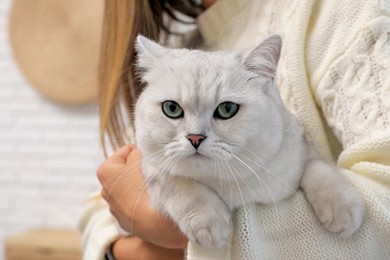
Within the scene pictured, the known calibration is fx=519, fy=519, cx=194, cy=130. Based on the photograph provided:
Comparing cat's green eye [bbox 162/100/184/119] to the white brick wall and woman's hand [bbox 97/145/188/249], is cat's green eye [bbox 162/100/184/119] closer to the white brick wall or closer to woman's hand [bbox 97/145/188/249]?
woman's hand [bbox 97/145/188/249]

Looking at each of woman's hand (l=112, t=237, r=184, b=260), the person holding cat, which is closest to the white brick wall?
the person holding cat

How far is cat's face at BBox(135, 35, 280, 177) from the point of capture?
73 centimetres

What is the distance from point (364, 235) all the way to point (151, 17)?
771mm

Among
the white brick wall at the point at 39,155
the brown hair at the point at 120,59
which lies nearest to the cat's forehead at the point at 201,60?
the brown hair at the point at 120,59

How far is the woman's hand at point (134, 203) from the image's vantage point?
0.84 m

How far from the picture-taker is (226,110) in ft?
2.48

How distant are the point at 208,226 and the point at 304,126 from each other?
1.10 feet

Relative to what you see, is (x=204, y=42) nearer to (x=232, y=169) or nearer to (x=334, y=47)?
(x=334, y=47)

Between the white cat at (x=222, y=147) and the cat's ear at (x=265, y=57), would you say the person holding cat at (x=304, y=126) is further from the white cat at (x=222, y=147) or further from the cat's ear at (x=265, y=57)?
the cat's ear at (x=265, y=57)

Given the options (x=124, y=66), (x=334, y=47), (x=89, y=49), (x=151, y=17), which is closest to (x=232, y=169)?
(x=334, y=47)

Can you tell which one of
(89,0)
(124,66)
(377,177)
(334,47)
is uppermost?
(334,47)

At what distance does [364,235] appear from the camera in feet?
2.53

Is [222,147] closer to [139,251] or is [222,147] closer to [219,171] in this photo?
[219,171]

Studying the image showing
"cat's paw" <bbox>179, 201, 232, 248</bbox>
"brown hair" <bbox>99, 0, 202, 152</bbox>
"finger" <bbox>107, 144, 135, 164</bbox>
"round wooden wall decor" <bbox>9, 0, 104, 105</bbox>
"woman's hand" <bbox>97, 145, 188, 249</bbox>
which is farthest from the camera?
"round wooden wall decor" <bbox>9, 0, 104, 105</bbox>
